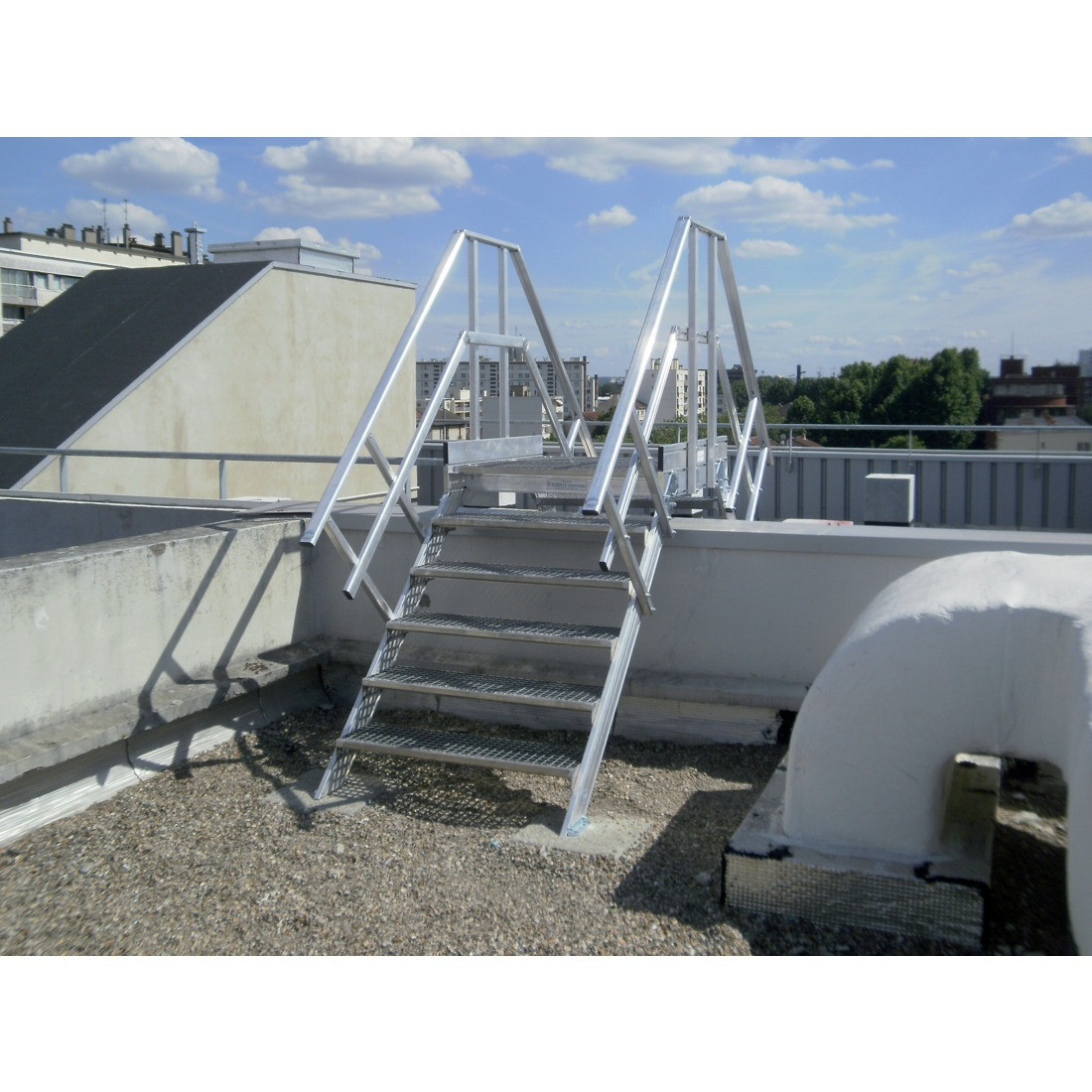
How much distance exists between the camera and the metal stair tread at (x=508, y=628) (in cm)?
445

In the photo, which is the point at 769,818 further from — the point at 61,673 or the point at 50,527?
the point at 50,527

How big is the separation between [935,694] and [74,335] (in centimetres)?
1319

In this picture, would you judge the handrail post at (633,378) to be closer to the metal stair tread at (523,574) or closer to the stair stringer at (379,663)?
the metal stair tread at (523,574)

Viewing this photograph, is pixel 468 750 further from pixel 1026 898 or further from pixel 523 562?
pixel 1026 898

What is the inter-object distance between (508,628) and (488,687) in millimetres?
289

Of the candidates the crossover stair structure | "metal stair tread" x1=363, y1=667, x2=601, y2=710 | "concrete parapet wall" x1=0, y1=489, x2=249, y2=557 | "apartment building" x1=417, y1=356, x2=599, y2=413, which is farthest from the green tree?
"metal stair tread" x1=363, y1=667, x2=601, y2=710

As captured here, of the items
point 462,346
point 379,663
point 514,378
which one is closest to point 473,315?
point 462,346

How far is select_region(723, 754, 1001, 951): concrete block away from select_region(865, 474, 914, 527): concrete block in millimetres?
3564

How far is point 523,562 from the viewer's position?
5422mm

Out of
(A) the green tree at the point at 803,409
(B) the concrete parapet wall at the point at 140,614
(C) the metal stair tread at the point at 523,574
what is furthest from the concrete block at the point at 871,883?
(A) the green tree at the point at 803,409

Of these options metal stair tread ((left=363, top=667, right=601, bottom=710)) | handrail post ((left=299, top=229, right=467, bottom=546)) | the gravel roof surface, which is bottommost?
the gravel roof surface

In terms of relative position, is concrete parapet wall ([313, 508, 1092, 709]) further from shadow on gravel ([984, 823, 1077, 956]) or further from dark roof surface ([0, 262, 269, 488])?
dark roof surface ([0, 262, 269, 488])

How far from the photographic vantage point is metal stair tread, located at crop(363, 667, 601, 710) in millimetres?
4266

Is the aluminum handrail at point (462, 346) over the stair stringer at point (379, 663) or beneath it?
over
